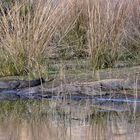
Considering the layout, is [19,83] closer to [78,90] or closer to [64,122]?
[78,90]

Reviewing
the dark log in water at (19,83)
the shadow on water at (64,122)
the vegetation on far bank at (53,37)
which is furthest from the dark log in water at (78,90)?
the vegetation on far bank at (53,37)

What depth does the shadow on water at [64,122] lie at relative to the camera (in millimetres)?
5090

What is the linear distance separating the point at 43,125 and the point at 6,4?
540cm

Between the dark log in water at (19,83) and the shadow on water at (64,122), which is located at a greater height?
the shadow on water at (64,122)

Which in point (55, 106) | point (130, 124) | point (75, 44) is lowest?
point (75, 44)

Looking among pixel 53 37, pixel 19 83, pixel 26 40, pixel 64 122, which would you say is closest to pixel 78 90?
pixel 19 83

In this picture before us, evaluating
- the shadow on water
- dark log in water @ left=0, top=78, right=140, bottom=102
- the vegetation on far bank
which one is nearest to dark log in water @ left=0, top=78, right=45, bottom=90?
dark log in water @ left=0, top=78, right=140, bottom=102

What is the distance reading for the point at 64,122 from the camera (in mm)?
5660

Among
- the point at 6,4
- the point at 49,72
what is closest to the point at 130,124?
the point at 49,72

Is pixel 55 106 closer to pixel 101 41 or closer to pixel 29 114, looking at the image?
pixel 29 114

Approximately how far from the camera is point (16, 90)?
7379 mm

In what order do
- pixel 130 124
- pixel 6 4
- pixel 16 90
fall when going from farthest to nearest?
pixel 6 4 < pixel 16 90 < pixel 130 124

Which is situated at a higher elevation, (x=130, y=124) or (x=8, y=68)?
(x=130, y=124)

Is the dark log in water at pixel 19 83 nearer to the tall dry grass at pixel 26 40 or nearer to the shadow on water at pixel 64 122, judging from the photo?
the tall dry grass at pixel 26 40
